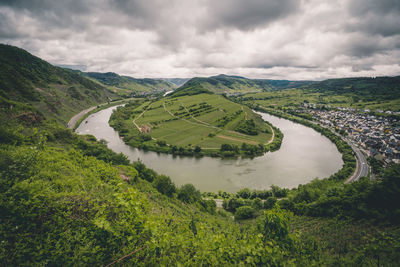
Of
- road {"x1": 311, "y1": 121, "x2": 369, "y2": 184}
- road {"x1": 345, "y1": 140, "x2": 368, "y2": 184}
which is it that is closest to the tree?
road {"x1": 311, "y1": 121, "x2": 369, "y2": 184}

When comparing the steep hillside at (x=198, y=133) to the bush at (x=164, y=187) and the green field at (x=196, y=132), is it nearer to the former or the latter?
the green field at (x=196, y=132)

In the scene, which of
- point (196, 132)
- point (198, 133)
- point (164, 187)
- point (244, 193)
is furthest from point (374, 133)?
point (164, 187)

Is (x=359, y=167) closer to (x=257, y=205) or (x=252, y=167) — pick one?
(x=252, y=167)

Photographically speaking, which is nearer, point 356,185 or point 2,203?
point 2,203

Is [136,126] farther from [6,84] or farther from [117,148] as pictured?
[6,84]

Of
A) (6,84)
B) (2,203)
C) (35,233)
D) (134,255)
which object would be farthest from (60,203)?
(6,84)

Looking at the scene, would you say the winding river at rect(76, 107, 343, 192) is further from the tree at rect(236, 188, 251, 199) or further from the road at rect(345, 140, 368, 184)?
the road at rect(345, 140, 368, 184)

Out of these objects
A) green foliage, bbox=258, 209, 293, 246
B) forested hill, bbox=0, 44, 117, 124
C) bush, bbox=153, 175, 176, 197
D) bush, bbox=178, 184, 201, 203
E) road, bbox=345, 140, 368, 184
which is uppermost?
forested hill, bbox=0, 44, 117, 124
